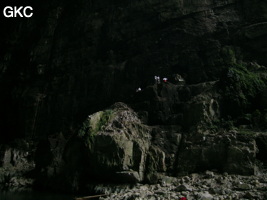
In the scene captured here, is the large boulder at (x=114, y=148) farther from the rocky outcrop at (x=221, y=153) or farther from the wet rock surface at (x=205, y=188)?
the rocky outcrop at (x=221, y=153)

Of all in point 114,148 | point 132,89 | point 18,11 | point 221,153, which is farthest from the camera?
point 18,11

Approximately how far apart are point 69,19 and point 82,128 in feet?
66.6

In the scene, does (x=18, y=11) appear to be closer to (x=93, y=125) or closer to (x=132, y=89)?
(x=132, y=89)

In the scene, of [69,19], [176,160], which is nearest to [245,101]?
[176,160]

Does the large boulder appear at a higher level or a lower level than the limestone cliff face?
lower

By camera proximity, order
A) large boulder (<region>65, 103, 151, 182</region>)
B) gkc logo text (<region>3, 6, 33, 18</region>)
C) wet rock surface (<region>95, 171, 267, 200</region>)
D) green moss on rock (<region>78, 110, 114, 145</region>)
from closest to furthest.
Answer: wet rock surface (<region>95, 171, 267, 200</region>), large boulder (<region>65, 103, 151, 182</region>), green moss on rock (<region>78, 110, 114, 145</region>), gkc logo text (<region>3, 6, 33, 18</region>)

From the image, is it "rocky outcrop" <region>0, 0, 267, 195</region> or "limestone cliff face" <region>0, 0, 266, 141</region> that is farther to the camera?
"limestone cliff face" <region>0, 0, 266, 141</region>

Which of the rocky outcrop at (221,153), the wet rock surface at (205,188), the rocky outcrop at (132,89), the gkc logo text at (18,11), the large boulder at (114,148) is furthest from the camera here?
the gkc logo text at (18,11)

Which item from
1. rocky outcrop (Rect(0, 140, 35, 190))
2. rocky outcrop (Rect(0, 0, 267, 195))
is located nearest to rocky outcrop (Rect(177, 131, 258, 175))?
rocky outcrop (Rect(0, 0, 267, 195))

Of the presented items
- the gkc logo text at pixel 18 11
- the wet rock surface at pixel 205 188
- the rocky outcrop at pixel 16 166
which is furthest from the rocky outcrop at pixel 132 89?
the gkc logo text at pixel 18 11

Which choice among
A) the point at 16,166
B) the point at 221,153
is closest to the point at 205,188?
the point at 221,153

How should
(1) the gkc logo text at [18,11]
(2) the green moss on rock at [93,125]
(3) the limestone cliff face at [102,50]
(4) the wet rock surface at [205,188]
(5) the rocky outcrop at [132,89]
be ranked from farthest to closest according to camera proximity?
(1) the gkc logo text at [18,11]
(3) the limestone cliff face at [102,50]
(2) the green moss on rock at [93,125]
(5) the rocky outcrop at [132,89]
(4) the wet rock surface at [205,188]

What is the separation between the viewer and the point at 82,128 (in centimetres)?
2136

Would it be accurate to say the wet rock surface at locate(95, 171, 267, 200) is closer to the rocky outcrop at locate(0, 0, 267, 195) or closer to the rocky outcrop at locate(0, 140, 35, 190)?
the rocky outcrop at locate(0, 0, 267, 195)
